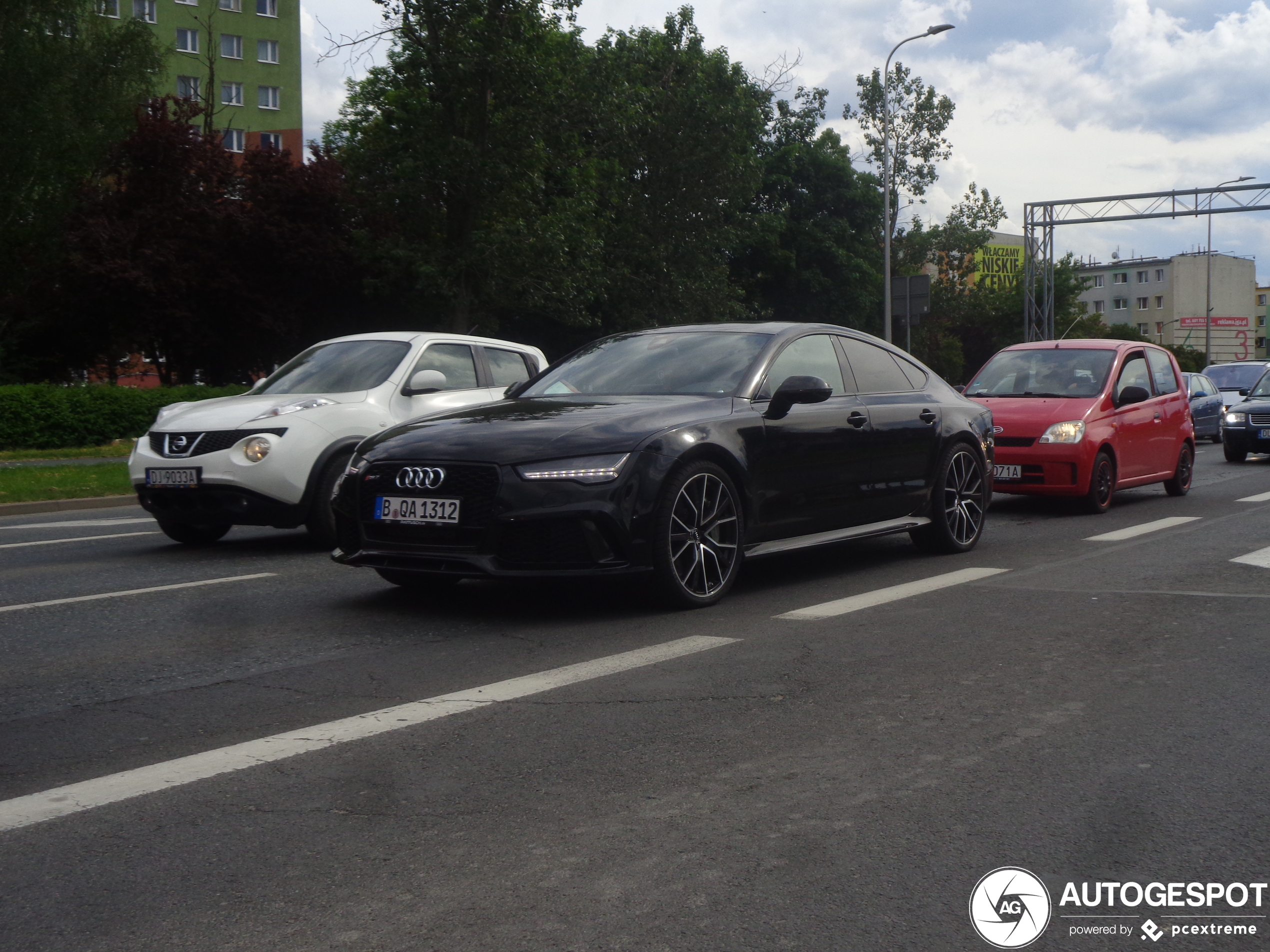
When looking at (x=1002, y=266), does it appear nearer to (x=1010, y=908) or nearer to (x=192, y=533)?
(x=192, y=533)

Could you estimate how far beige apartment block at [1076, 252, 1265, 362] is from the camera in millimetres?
140125

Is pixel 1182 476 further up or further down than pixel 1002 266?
further down

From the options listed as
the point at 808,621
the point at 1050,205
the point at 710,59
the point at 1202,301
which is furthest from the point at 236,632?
the point at 1202,301

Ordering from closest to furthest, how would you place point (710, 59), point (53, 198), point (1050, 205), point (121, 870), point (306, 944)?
1. point (306, 944)
2. point (121, 870)
3. point (53, 198)
4. point (710, 59)
5. point (1050, 205)

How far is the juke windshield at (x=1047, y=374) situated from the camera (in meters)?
13.7

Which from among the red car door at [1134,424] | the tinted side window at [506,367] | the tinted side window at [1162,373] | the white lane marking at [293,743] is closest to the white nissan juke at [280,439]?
the tinted side window at [506,367]

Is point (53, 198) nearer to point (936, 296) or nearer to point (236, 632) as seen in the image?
point (236, 632)

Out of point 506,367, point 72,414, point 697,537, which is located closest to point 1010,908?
point 697,537

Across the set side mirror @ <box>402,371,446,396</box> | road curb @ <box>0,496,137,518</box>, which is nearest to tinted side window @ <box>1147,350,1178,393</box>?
side mirror @ <box>402,371,446,396</box>

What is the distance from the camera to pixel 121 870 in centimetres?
338

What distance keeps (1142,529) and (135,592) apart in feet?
25.5

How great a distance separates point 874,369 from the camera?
906 centimetres

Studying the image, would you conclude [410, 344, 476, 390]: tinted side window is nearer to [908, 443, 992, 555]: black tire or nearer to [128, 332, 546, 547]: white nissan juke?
[128, 332, 546, 547]: white nissan juke

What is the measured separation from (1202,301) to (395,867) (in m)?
153
